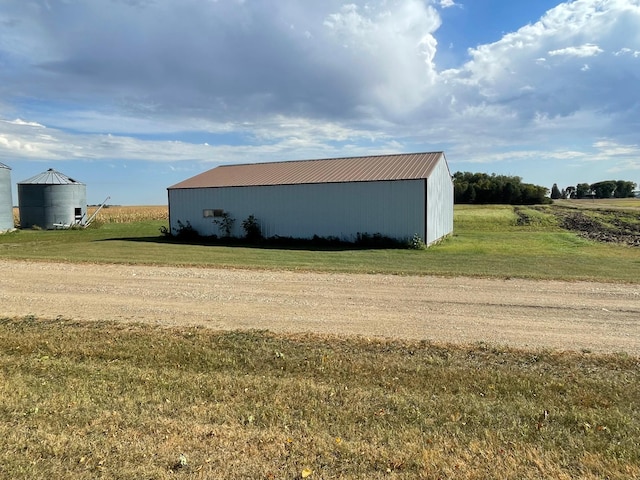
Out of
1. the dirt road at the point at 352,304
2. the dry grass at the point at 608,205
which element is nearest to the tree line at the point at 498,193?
the dry grass at the point at 608,205

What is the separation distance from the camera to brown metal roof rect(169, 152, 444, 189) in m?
22.4

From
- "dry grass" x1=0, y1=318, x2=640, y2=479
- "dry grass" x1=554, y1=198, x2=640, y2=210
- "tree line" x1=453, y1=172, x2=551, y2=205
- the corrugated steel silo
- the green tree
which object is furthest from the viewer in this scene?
"tree line" x1=453, y1=172, x2=551, y2=205

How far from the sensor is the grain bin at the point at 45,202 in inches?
1410

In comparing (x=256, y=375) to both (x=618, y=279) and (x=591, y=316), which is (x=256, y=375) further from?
(x=618, y=279)

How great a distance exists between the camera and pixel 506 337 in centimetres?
654

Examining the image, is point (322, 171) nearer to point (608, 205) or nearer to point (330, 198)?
point (330, 198)

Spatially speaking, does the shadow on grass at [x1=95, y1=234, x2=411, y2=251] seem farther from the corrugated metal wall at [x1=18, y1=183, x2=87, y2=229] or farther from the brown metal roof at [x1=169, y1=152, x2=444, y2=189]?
the corrugated metal wall at [x1=18, y1=183, x2=87, y2=229]

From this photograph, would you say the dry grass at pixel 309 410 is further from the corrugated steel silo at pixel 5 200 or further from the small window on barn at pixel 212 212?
the corrugated steel silo at pixel 5 200

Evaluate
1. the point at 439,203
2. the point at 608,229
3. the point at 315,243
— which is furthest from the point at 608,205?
the point at 315,243

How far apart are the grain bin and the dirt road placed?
1062 inches

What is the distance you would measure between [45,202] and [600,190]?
151m

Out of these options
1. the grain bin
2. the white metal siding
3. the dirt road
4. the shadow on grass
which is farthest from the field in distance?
the grain bin

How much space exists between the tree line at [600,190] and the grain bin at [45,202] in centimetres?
12812

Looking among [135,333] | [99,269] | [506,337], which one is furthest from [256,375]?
[99,269]
